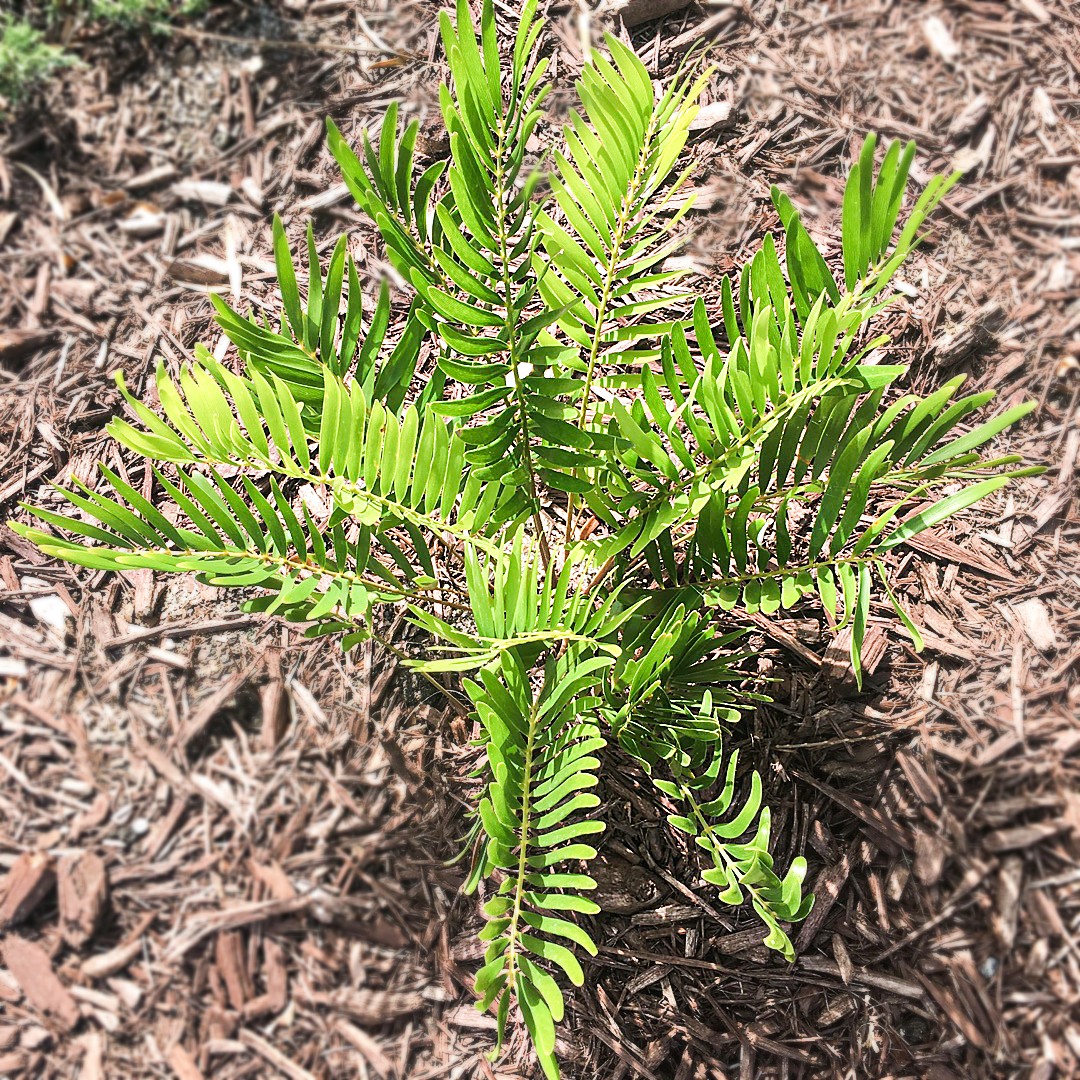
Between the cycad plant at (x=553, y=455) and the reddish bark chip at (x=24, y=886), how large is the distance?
0.81 meters

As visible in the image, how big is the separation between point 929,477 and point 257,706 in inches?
43.9

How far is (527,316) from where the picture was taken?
1.53 m

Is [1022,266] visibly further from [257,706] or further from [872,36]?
[257,706]

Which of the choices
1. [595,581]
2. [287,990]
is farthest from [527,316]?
[287,990]

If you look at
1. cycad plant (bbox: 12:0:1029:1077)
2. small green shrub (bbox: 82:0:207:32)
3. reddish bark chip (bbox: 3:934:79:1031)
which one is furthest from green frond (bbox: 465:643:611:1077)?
small green shrub (bbox: 82:0:207:32)

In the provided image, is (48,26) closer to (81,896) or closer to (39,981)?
(81,896)

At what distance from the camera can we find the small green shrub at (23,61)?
1902mm

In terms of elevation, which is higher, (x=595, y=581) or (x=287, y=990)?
(x=595, y=581)

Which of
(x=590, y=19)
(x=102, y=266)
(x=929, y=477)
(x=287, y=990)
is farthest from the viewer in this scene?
(x=102, y=266)

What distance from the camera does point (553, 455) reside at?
43.2 inches

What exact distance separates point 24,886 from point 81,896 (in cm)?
10

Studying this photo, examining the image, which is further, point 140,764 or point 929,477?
point 140,764

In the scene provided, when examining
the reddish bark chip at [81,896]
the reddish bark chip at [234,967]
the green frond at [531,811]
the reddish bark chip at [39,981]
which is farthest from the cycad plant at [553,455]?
the reddish bark chip at [39,981]

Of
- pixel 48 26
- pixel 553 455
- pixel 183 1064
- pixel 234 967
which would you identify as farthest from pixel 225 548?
pixel 48 26
